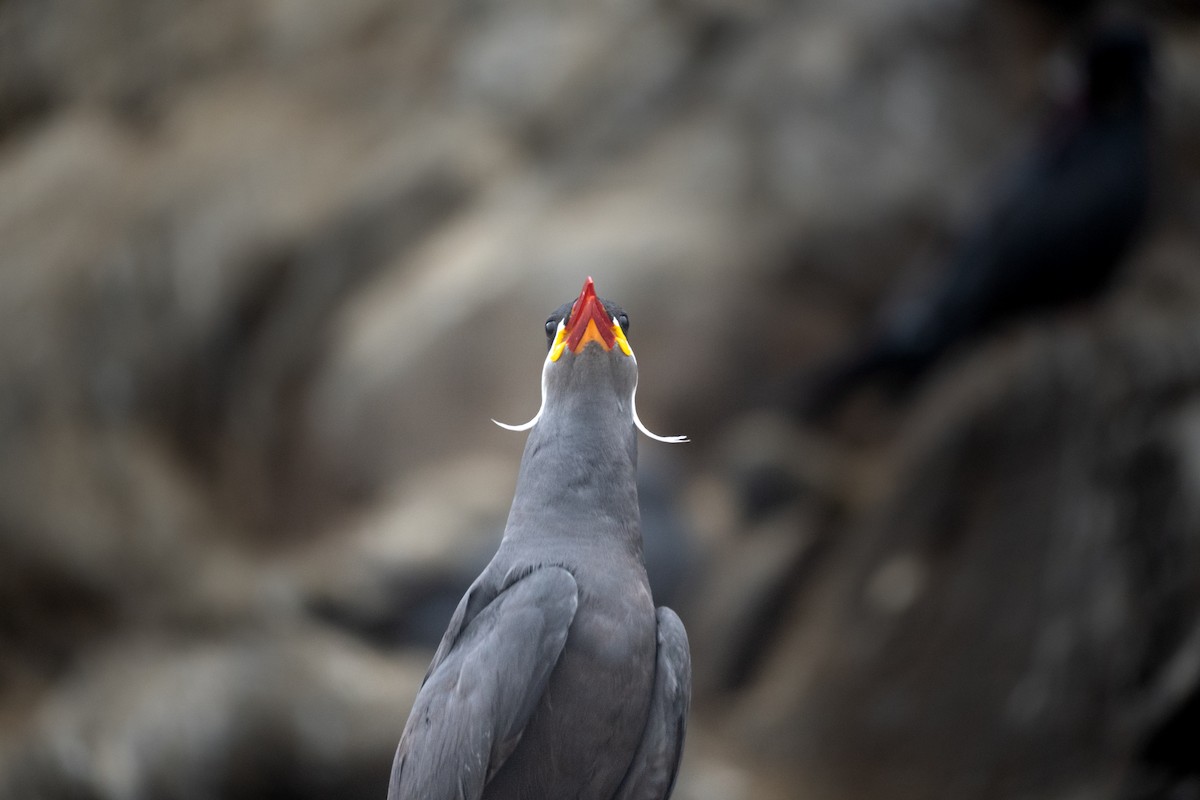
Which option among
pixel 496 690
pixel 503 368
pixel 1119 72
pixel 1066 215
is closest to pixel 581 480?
pixel 496 690

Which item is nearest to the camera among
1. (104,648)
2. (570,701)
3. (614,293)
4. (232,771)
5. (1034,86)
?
(570,701)

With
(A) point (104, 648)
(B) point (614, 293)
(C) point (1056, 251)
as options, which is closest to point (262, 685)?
(A) point (104, 648)

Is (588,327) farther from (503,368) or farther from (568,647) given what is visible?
(503,368)

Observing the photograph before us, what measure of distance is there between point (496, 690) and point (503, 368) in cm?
355

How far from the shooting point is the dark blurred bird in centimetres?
492

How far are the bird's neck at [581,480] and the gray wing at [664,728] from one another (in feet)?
0.62

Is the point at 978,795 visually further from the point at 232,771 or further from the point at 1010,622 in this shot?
the point at 232,771

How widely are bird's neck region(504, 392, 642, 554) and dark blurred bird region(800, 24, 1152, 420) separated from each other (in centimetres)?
342

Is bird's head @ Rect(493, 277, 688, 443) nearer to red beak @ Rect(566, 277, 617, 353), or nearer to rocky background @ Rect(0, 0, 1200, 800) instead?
red beak @ Rect(566, 277, 617, 353)

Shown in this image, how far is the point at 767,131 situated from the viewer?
19.3ft

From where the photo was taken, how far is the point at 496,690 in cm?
193

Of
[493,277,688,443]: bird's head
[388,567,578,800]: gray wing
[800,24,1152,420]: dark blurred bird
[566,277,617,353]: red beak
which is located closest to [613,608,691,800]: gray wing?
[388,567,578,800]: gray wing

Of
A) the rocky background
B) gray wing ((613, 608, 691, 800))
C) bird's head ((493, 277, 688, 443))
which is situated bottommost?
gray wing ((613, 608, 691, 800))

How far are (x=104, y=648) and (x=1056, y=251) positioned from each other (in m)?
4.35
